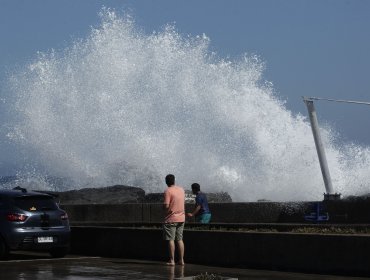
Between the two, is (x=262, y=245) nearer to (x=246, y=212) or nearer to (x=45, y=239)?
(x=45, y=239)

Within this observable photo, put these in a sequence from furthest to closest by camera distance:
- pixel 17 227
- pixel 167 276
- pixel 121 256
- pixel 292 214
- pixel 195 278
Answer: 1. pixel 292 214
2. pixel 121 256
3. pixel 17 227
4. pixel 167 276
5. pixel 195 278

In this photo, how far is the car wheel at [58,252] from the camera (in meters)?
20.0

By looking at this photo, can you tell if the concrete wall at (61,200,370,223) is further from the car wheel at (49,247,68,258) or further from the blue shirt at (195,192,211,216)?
the car wheel at (49,247,68,258)

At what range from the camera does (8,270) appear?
57.2ft

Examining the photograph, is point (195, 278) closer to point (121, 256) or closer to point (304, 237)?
point (304, 237)

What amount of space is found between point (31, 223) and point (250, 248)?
4245 millimetres

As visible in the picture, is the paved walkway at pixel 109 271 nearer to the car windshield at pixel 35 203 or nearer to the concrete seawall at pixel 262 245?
the concrete seawall at pixel 262 245

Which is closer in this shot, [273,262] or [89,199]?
[273,262]

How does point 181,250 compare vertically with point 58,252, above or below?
below

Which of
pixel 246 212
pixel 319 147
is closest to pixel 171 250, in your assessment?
pixel 246 212

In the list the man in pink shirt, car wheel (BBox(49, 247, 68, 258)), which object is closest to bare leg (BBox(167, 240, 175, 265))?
the man in pink shirt

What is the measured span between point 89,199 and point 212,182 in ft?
60.1

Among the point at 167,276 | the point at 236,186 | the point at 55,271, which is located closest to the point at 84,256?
the point at 55,271

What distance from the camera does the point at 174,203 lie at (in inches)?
710
